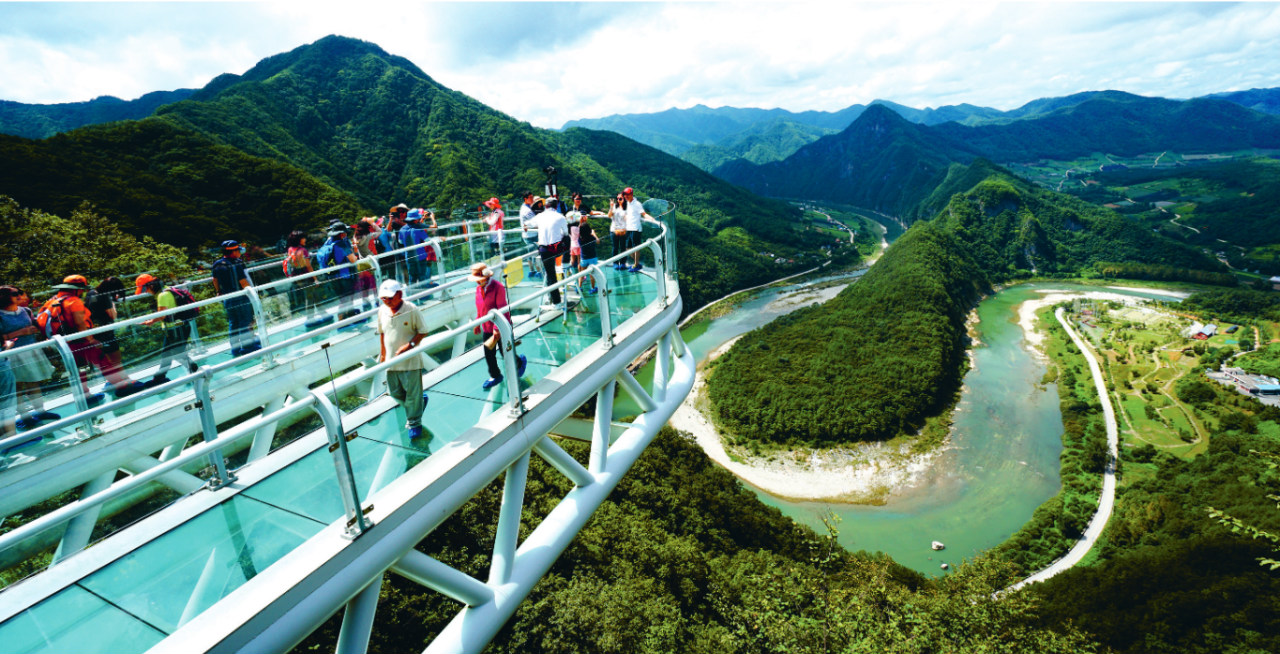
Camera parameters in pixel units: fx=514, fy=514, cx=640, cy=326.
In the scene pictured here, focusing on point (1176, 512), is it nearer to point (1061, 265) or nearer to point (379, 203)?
point (379, 203)

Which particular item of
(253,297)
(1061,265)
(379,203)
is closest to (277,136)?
(379,203)

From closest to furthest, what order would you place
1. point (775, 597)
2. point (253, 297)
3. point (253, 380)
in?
point (253, 380) < point (253, 297) < point (775, 597)

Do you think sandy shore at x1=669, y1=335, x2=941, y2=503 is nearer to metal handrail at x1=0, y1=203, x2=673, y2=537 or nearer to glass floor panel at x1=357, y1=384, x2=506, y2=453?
glass floor panel at x1=357, y1=384, x2=506, y2=453

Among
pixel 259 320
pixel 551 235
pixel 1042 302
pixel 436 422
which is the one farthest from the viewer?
pixel 1042 302

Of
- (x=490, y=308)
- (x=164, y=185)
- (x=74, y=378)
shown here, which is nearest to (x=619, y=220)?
(x=490, y=308)

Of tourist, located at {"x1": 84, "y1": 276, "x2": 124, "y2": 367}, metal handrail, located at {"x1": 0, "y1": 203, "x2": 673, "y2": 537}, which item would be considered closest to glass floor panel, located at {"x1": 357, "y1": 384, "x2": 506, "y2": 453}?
metal handrail, located at {"x1": 0, "y1": 203, "x2": 673, "y2": 537}

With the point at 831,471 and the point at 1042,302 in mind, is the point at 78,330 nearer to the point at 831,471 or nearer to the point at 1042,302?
the point at 831,471

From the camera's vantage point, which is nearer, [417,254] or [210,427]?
[210,427]
